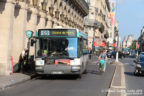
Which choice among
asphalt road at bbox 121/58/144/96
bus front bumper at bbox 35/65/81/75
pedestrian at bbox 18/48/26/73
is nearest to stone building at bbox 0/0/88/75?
pedestrian at bbox 18/48/26/73

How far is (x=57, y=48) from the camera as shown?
15109 mm

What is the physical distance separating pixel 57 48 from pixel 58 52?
0.23 m

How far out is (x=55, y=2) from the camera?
104ft

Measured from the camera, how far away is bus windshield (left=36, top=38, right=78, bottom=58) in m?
15.0

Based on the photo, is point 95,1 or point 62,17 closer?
point 62,17

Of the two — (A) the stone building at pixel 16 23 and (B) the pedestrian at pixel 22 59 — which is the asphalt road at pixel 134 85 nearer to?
(B) the pedestrian at pixel 22 59

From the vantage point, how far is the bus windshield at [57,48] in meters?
15.0

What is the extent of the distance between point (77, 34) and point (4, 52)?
4614 millimetres

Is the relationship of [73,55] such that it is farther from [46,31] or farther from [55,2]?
[55,2]

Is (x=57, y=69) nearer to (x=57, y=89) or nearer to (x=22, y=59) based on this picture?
(x=57, y=89)

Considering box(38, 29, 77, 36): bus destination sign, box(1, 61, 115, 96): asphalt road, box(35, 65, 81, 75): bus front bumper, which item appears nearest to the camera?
box(1, 61, 115, 96): asphalt road

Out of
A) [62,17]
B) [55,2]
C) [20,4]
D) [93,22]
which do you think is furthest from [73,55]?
[93,22]

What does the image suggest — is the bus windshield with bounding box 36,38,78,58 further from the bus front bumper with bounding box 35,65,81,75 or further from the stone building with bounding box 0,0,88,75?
the stone building with bounding box 0,0,88,75

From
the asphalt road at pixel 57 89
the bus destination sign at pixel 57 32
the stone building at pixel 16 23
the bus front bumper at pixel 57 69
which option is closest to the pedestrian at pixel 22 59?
the stone building at pixel 16 23
